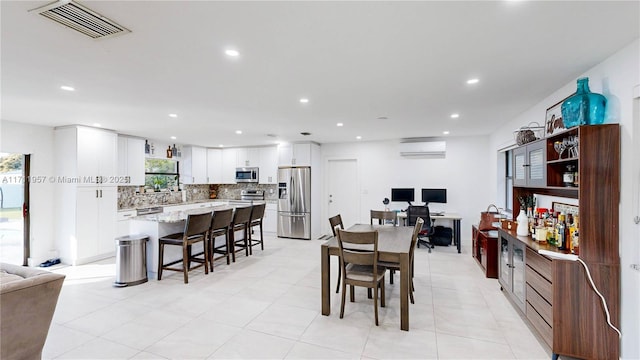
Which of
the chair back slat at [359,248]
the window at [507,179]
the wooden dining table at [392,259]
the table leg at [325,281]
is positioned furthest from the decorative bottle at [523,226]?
the window at [507,179]

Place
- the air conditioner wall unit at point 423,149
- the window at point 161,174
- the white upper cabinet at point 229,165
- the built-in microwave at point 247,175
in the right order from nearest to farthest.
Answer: the air conditioner wall unit at point 423,149
the window at point 161,174
the built-in microwave at point 247,175
the white upper cabinet at point 229,165

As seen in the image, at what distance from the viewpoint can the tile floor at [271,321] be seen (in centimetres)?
241

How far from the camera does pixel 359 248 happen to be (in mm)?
3000

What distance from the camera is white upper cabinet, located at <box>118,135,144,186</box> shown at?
5.83m

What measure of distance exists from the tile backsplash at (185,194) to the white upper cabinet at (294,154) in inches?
41.7

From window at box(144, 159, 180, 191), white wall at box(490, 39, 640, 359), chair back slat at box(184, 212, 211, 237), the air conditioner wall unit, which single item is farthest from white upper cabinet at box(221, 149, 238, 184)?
white wall at box(490, 39, 640, 359)

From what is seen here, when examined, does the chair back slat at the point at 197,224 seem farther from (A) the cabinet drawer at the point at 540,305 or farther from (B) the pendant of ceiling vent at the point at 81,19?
(A) the cabinet drawer at the point at 540,305

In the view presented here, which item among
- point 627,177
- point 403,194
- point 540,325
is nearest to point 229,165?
point 403,194

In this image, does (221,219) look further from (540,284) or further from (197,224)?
(540,284)

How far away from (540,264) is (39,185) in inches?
287

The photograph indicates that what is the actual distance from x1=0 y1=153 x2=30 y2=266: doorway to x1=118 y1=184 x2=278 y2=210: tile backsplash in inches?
55.5

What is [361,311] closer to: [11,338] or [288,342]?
[288,342]

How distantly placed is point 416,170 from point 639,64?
15.4 ft

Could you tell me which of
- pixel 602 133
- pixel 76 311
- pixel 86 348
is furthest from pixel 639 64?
pixel 76 311
